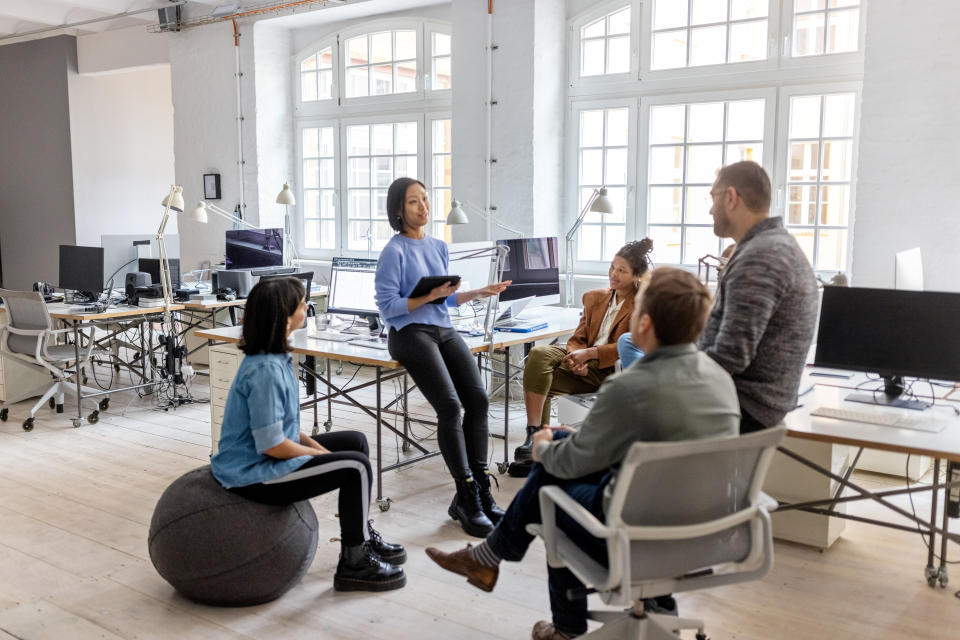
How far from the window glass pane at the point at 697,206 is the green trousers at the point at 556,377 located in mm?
1827

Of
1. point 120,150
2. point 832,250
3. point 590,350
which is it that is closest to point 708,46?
point 832,250

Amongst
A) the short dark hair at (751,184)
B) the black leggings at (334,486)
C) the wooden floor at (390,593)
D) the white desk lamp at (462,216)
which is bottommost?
the wooden floor at (390,593)

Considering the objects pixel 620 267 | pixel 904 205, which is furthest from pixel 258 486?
pixel 904 205

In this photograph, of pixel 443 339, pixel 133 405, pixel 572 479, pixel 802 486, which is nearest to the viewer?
pixel 572 479

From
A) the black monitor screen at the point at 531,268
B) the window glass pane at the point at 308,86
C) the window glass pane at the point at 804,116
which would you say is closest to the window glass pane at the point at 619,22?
the window glass pane at the point at 804,116

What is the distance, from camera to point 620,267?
3902 millimetres

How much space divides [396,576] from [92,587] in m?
1.05

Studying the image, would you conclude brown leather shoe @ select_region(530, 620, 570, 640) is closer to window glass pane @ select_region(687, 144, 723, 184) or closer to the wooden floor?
the wooden floor

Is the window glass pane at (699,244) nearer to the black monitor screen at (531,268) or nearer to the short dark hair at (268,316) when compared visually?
the black monitor screen at (531,268)

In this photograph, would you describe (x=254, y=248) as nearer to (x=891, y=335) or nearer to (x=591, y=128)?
(x=591, y=128)

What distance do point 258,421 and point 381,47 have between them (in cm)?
504

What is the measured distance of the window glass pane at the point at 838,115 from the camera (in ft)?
15.9

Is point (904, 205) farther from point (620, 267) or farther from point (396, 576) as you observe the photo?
point (396, 576)

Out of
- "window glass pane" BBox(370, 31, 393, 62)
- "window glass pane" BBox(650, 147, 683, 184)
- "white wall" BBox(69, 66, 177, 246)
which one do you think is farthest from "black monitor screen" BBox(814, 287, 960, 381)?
"white wall" BBox(69, 66, 177, 246)
